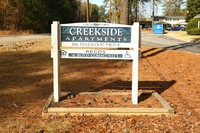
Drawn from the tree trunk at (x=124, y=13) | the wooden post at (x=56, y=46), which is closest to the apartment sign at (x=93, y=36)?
the wooden post at (x=56, y=46)

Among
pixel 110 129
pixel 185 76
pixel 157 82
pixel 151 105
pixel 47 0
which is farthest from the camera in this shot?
pixel 47 0

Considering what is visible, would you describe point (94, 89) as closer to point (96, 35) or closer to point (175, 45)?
point (96, 35)

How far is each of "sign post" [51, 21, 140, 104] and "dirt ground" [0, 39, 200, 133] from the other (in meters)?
0.80

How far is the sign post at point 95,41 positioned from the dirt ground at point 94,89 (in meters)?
0.80

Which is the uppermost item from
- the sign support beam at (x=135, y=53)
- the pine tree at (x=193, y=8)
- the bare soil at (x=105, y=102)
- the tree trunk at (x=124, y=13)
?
the pine tree at (x=193, y=8)

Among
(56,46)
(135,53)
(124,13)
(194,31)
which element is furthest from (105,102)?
(194,31)

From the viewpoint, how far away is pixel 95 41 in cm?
466

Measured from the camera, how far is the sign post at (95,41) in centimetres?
458

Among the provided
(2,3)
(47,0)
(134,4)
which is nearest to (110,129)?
(2,3)

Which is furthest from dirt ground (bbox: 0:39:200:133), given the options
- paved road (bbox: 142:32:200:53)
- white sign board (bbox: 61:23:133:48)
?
paved road (bbox: 142:32:200:53)

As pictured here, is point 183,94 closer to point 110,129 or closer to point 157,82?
point 157,82

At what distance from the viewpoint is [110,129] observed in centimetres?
358

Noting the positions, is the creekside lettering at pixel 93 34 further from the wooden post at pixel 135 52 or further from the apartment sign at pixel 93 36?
the wooden post at pixel 135 52

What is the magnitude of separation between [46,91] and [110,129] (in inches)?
107
